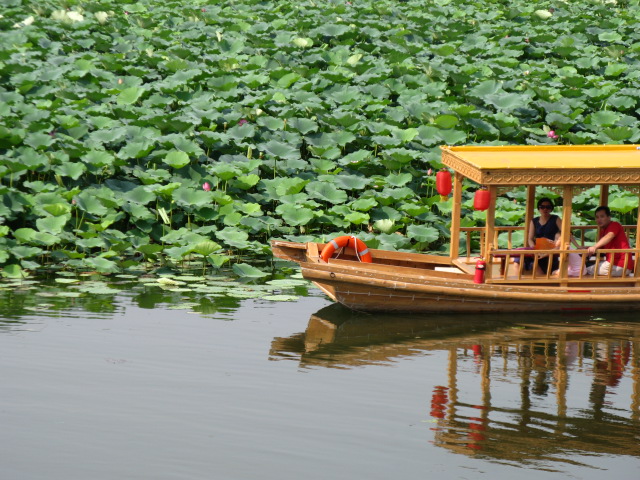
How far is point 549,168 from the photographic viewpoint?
1022cm

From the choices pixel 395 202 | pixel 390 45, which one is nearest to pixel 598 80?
pixel 390 45

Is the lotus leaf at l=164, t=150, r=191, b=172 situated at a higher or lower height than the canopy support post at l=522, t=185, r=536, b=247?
higher

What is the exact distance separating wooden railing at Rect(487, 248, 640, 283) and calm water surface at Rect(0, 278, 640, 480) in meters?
0.38

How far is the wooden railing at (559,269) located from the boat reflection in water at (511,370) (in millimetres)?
358

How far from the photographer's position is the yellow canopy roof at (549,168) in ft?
33.6

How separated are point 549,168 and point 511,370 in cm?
219

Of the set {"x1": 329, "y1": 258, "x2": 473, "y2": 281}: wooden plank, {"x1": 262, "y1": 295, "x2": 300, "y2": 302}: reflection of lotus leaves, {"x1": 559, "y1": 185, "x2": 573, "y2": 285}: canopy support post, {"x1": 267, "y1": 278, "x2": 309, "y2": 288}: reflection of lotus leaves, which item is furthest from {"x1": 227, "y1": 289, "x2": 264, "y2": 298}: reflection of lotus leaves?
{"x1": 559, "y1": 185, "x2": 573, "y2": 285}: canopy support post

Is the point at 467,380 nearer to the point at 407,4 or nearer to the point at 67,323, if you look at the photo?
the point at 67,323

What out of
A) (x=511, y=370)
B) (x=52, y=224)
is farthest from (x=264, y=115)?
(x=511, y=370)

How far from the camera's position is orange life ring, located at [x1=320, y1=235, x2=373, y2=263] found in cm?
1090

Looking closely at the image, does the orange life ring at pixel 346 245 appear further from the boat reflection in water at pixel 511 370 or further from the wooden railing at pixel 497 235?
the wooden railing at pixel 497 235

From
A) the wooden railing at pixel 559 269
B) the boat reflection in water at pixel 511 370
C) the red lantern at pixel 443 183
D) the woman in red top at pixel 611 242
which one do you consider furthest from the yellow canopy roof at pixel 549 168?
the boat reflection in water at pixel 511 370

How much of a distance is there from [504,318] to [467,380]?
215 centimetres

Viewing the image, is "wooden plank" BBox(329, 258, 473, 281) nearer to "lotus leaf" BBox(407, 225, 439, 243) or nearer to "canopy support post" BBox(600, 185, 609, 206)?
"lotus leaf" BBox(407, 225, 439, 243)
